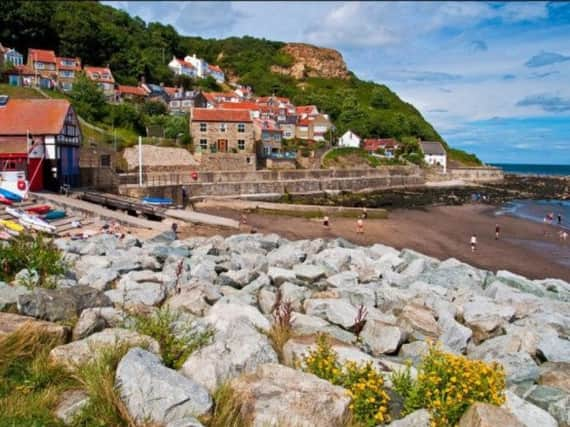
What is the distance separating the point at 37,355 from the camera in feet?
16.6

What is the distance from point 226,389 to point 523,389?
3.95 m

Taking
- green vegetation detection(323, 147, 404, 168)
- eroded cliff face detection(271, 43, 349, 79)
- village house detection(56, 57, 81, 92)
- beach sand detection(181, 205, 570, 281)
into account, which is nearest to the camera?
beach sand detection(181, 205, 570, 281)

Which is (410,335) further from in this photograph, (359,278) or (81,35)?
(81,35)

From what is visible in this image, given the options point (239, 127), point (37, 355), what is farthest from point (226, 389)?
point (239, 127)

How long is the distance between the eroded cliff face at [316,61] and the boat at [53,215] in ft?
390

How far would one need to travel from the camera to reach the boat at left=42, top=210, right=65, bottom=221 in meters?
21.1

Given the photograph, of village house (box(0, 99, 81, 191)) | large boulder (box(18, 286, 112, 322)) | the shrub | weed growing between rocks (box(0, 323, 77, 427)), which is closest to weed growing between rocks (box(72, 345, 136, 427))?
weed growing between rocks (box(0, 323, 77, 427))

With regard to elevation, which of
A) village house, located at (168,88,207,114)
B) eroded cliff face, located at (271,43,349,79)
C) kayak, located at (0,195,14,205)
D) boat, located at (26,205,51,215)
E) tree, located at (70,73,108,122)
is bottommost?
boat, located at (26,205,51,215)

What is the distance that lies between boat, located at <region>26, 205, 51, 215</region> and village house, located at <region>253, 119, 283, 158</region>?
36.3 metres

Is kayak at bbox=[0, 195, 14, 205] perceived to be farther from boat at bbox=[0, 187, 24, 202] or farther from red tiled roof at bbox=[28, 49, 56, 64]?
red tiled roof at bbox=[28, 49, 56, 64]

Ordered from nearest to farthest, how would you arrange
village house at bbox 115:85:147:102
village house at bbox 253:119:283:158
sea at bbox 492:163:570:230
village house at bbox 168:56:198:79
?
sea at bbox 492:163:570:230 → village house at bbox 253:119:283:158 → village house at bbox 115:85:147:102 → village house at bbox 168:56:198:79

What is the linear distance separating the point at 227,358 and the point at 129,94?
68.0 meters

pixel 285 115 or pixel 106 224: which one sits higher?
pixel 285 115

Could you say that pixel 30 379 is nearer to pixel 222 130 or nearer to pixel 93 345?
pixel 93 345
